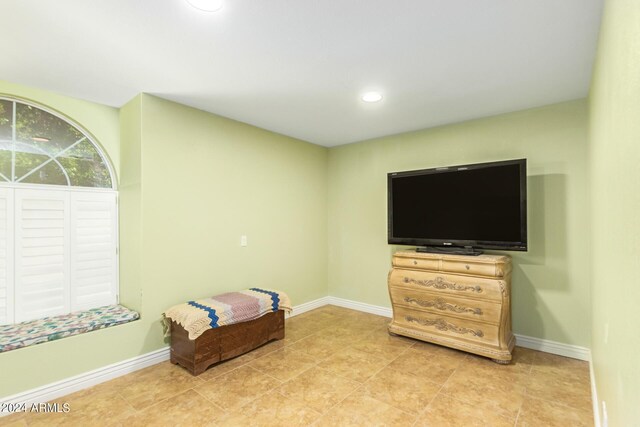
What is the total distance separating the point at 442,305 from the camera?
3039 mm

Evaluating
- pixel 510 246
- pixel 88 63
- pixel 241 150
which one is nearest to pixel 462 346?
pixel 510 246

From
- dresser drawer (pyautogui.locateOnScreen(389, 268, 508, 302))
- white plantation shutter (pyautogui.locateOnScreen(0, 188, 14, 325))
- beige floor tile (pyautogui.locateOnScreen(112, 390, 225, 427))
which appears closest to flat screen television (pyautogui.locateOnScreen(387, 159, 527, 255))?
dresser drawer (pyautogui.locateOnScreen(389, 268, 508, 302))

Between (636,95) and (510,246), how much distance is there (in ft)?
7.32

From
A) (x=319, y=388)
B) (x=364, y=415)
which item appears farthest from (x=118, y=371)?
(x=364, y=415)

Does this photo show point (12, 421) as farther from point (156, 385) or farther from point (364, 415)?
point (364, 415)

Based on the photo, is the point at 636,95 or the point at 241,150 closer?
the point at 636,95

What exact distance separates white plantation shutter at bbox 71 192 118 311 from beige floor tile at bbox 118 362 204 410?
0.86 m

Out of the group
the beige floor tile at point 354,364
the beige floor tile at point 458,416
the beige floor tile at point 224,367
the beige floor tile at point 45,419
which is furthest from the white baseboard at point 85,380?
the beige floor tile at point 458,416

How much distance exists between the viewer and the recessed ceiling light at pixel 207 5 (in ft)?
5.21

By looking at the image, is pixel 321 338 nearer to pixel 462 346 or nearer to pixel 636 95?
pixel 462 346

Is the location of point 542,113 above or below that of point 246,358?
above

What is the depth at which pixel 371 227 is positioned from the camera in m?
4.27

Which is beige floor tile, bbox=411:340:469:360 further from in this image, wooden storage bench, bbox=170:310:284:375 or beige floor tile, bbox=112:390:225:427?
beige floor tile, bbox=112:390:225:427

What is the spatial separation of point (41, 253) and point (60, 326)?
64 cm
